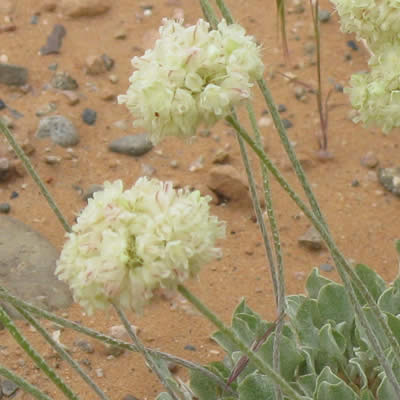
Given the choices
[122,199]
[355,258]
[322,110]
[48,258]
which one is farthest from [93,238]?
[322,110]

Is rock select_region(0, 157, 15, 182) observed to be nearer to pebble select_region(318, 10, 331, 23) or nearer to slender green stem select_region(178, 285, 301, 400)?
pebble select_region(318, 10, 331, 23)

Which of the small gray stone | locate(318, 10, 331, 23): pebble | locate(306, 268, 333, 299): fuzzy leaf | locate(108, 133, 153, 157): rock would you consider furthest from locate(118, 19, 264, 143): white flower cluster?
locate(318, 10, 331, 23): pebble

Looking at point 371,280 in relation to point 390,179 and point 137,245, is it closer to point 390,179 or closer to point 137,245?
point 390,179

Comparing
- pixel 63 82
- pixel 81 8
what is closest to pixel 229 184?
pixel 63 82

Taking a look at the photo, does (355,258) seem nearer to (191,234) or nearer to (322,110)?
(322,110)

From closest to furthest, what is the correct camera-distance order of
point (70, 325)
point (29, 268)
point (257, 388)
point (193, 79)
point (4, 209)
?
1. point (193, 79)
2. point (70, 325)
3. point (257, 388)
4. point (29, 268)
5. point (4, 209)

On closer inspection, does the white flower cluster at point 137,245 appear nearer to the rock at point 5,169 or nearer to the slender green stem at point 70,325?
the slender green stem at point 70,325
